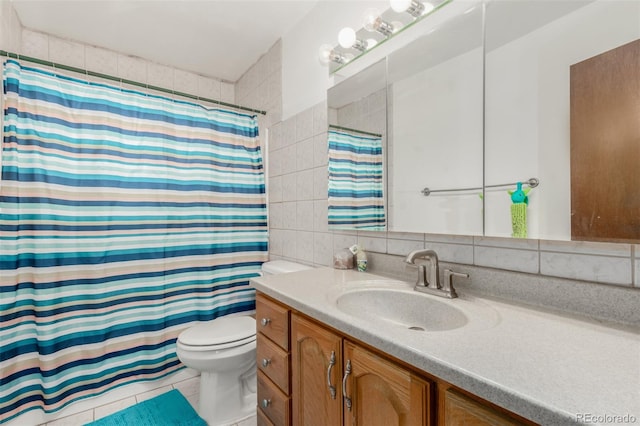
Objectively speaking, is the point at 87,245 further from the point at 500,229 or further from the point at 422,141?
the point at 500,229

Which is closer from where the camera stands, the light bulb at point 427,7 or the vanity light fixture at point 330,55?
the light bulb at point 427,7

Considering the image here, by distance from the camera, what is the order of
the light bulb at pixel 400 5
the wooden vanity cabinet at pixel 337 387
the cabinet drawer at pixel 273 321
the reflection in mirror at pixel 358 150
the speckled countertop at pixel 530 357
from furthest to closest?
1. the reflection in mirror at pixel 358 150
2. the light bulb at pixel 400 5
3. the cabinet drawer at pixel 273 321
4. the wooden vanity cabinet at pixel 337 387
5. the speckled countertop at pixel 530 357

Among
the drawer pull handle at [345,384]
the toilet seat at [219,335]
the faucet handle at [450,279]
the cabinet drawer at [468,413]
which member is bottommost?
the toilet seat at [219,335]

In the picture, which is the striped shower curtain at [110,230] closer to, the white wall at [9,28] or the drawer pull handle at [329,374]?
the white wall at [9,28]

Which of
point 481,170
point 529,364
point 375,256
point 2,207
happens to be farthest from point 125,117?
point 529,364

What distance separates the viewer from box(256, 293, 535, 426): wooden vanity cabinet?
60cm

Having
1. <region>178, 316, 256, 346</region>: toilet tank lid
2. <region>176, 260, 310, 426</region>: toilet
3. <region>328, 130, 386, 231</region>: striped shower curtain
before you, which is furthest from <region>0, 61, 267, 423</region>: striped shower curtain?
<region>328, 130, 386, 231</region>: striped shower curtain

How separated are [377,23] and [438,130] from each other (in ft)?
1.90

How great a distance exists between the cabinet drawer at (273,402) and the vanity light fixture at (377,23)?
1.56m

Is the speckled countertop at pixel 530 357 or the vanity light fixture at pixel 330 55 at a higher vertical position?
the vanity light fixture at pixel 330 55

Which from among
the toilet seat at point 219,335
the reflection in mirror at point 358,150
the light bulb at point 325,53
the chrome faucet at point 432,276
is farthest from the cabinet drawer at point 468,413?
the light bulb at point 325,53

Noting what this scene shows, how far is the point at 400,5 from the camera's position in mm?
1208

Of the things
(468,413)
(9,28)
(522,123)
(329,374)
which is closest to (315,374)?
(329,374)

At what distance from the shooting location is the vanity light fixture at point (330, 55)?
1546mm
